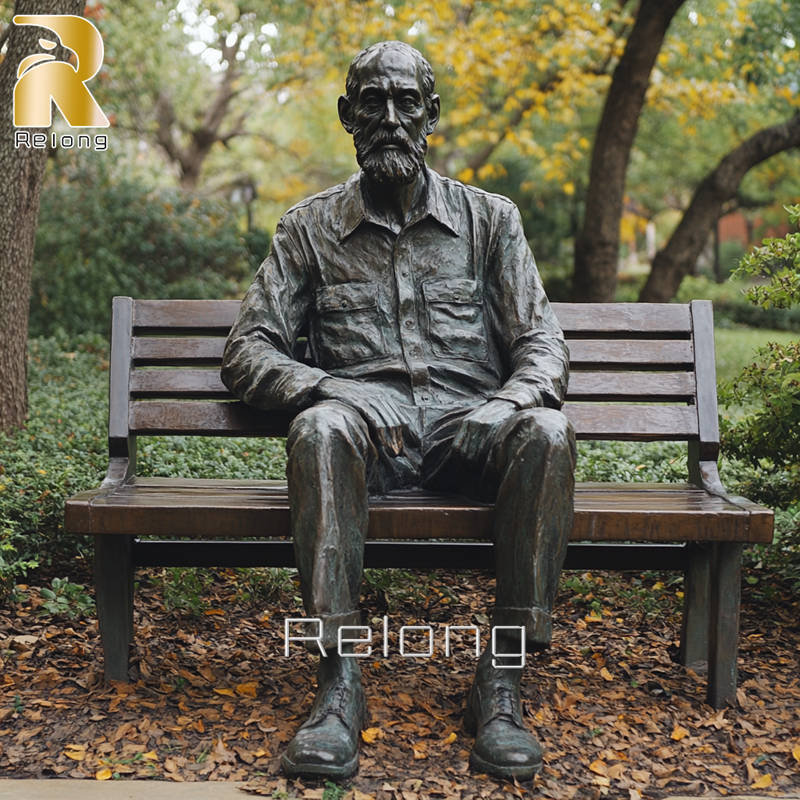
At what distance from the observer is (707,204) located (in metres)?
11.4

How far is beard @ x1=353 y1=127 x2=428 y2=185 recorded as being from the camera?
3482 millimetres

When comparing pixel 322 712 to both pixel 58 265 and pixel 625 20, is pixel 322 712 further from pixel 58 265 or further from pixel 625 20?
pixel 625 20

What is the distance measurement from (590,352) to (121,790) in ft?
7.26

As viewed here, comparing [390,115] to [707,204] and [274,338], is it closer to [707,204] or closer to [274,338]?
[274,338]

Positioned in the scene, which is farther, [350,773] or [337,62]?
[337,62]

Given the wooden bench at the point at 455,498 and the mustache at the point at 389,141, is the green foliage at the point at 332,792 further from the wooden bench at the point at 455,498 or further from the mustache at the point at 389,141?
the mustache at the point at 389,141

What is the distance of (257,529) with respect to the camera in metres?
3.18

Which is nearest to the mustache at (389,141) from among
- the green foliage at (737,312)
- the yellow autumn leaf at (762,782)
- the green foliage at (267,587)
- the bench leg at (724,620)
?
the bench leg at (724,620)

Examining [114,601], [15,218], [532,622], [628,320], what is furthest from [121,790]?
[15,218]

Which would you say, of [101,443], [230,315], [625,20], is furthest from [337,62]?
[230,315]

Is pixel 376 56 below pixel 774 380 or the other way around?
the other way around

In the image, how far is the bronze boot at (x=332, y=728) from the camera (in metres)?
2.81

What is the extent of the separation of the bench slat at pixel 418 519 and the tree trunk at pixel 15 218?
3030 mm

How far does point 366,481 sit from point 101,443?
300 cm
